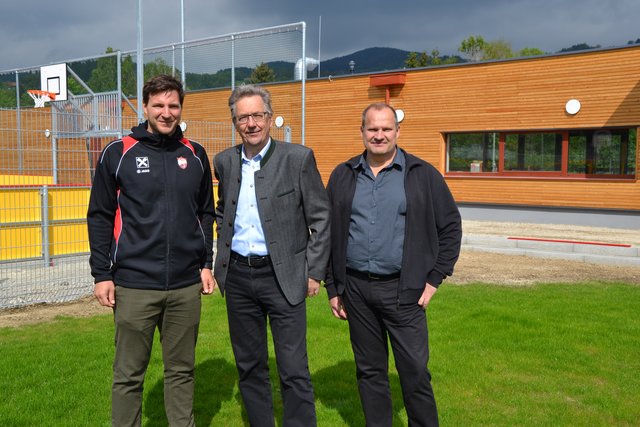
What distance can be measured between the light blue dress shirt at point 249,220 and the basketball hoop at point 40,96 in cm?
1623

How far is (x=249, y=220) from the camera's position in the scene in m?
3.23

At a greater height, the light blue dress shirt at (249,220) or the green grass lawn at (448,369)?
the light blue dress shirt at (249,220)

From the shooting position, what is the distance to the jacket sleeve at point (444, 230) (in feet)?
10.5

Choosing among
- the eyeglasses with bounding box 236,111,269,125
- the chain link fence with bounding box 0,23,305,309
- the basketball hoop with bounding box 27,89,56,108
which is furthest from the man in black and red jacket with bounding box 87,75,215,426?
the basketball hoop with bounding box 27,89,56,108

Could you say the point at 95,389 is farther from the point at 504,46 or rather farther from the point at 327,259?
the point at 504,46

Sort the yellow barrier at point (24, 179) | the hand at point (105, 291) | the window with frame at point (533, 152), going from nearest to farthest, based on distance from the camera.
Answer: the hand at point (105, 291) < the yellow barrier at point (24, 179) < the window with frame at point (533, 152)

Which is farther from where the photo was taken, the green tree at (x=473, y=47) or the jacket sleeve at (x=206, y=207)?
the green tree at (x=473, y=47)

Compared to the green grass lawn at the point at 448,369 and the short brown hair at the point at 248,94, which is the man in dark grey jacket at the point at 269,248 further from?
the green grass lawn at the point at 448,369

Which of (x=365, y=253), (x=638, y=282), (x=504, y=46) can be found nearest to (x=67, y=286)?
(x=365, y=253)

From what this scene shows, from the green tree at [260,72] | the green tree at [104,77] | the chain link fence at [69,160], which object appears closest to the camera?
the chain link fence at [69,160]

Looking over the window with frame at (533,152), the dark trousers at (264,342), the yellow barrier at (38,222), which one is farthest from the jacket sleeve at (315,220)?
the window with frame at (533,152)

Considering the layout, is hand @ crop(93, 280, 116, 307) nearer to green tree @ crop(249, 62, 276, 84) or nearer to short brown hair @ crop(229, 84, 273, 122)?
short brown hair @ crop(229, 84, 273, 122)

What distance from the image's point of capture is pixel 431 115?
1866 cm

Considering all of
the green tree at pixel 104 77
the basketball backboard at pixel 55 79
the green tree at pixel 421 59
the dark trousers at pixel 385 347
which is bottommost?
the dark trousers at pixel 385 347
